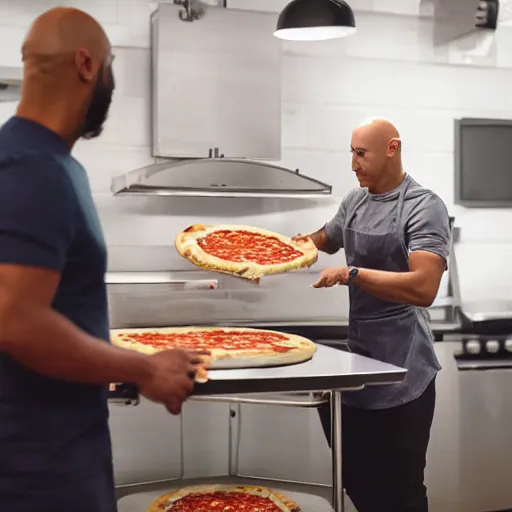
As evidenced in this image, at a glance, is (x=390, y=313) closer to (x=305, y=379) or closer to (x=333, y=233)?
(x=333, y=233)

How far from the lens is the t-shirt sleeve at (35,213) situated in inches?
47.4

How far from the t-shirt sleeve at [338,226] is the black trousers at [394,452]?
675 mm

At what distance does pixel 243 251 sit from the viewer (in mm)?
2975

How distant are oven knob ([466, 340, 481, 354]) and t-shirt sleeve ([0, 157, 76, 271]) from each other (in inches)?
95.7

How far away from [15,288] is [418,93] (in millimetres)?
3016

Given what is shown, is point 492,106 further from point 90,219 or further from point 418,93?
point 90,219

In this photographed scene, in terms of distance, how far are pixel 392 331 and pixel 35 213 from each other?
1695mm

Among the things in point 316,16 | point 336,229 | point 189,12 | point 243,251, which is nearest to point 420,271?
point 336,229

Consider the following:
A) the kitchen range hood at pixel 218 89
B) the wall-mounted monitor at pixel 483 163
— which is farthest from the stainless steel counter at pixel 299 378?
the wall-mounted monitor at pixel 483 163

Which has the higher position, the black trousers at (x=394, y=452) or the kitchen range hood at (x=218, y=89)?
the kitchen range hood at (x=218, y=89)

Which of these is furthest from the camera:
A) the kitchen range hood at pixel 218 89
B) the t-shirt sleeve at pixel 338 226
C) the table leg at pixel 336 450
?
the kitchen range hood at pixel 218 89

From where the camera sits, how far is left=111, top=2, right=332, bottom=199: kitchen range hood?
3295 millimetres

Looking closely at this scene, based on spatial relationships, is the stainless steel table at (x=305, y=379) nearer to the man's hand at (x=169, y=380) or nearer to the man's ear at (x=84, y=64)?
the man's hand at (x=169, y=380)

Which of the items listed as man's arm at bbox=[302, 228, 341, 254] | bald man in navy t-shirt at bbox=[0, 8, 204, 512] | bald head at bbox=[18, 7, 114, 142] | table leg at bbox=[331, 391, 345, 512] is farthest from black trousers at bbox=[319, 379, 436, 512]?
bald head at bbox=[18, 7, 114, 142]
